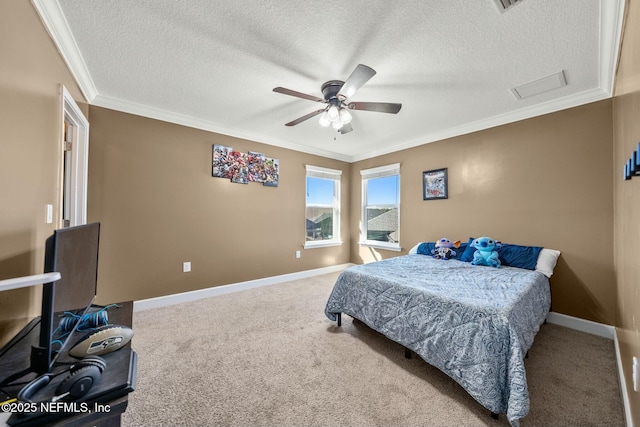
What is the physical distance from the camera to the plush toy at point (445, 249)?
310cm

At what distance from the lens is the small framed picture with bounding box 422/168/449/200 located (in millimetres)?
3570

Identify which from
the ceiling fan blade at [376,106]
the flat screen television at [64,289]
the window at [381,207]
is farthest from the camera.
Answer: the window at [381,207]

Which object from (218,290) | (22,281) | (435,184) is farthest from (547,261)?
(218,290)

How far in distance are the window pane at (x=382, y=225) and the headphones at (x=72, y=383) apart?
4085 millimetres

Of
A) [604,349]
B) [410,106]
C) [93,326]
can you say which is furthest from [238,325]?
[604,349]

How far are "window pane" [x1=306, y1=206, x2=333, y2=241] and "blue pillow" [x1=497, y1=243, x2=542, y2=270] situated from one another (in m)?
2.81

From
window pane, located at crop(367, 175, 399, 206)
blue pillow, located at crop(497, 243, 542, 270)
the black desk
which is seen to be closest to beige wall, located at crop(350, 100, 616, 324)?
blue pillow, located at crop(497, 243, 542, 270)

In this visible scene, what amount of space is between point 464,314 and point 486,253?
1.53 m

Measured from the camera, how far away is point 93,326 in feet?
4.08

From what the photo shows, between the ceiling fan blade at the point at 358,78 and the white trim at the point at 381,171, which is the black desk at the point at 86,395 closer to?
the ceiling fan blade at the point at 358,78

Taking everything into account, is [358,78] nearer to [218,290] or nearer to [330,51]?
→ [330,51]

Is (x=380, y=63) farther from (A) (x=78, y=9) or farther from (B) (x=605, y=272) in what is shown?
(B) (x=605, y=272)

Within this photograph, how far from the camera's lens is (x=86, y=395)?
0.75 metres

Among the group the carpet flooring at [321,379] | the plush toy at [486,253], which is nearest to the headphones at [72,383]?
the carpet flooring at [321,379]
